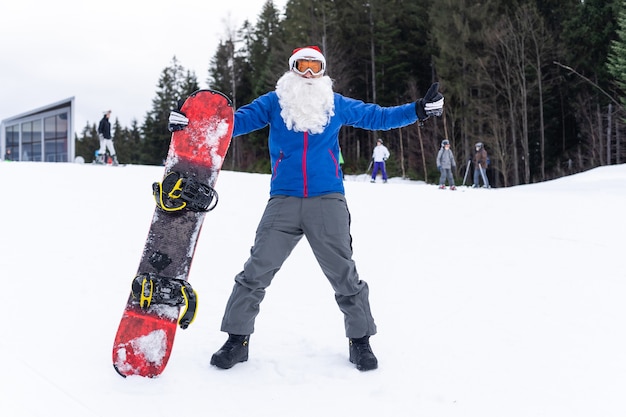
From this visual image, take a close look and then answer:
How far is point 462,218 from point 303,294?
448 centimetres

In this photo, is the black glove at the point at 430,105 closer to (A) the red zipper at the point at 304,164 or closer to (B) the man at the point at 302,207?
(B) the man at the point at 302,207

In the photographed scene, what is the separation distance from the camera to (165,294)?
2.82 m

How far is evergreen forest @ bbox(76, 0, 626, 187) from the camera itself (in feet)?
88.5

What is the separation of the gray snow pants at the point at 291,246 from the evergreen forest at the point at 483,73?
24.3 meters

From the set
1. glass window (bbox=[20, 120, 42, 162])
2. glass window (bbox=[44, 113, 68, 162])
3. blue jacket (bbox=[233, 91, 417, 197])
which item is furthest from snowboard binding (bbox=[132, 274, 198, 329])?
glass window (bbox=[20, 120, 42, 162])

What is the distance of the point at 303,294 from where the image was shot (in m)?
4.60

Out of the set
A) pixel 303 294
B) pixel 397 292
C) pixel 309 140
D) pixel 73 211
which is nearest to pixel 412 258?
pixel 397 292

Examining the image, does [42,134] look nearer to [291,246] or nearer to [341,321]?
[341,321]

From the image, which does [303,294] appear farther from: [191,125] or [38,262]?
[38,262]

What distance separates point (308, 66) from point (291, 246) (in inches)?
43.3

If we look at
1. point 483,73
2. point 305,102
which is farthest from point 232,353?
point 483,73

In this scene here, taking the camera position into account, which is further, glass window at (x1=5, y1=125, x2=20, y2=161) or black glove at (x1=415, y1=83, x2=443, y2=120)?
glass window at (x1=5, y1=125, x2=20, y2=161)

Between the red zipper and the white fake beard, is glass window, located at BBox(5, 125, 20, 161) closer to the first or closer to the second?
the white fake beard

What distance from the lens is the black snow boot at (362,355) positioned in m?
2.96
